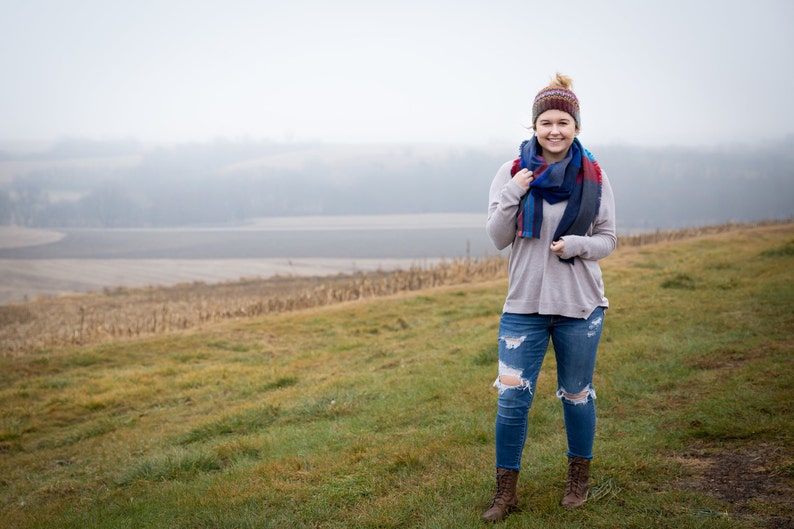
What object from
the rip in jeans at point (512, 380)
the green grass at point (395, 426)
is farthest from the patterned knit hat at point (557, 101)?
the green grass at point (395, 426)

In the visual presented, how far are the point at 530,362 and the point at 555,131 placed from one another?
4.39 feet

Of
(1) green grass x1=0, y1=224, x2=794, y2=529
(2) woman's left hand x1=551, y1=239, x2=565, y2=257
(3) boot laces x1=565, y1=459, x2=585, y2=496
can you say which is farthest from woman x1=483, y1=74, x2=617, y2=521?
(1) green grass x1=0, y1=224, x2=794, y2=529

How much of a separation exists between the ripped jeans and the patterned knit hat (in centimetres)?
118

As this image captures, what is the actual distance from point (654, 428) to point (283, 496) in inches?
126

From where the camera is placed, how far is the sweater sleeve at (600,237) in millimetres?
3516

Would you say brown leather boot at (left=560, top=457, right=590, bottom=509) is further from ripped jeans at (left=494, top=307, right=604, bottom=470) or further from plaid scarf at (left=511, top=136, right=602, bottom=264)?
plaid scarf at (left=511, top=136, right=602, bottom=264)

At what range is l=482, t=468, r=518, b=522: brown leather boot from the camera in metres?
3.84

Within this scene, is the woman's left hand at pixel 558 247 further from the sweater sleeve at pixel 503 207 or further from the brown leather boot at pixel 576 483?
the brown leather boot at pixel 576 483

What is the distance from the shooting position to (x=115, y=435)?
27.6 feet

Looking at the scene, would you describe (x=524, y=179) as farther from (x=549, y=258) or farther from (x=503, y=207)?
(x=549, y=258)

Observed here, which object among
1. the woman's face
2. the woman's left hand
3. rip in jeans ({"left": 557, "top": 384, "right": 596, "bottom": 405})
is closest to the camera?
the woman's left hand

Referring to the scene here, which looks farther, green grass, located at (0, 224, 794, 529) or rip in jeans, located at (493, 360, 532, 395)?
green grass, located at (0, 224, 794, 529)

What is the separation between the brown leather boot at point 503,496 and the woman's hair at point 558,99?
2.14 metres

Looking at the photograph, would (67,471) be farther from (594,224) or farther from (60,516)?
(594,224)
